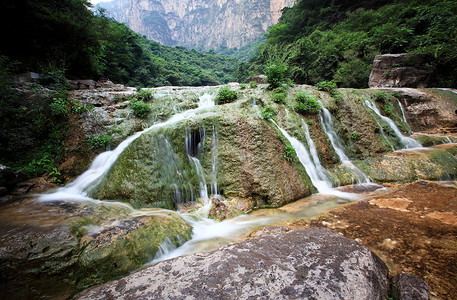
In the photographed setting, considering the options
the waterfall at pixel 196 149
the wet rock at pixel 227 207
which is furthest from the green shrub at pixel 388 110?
the waterfall at pixel 196 149

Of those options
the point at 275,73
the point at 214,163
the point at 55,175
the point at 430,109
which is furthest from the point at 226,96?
the point at 430,109

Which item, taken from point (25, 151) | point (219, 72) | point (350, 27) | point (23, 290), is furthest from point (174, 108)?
point (219, 72)

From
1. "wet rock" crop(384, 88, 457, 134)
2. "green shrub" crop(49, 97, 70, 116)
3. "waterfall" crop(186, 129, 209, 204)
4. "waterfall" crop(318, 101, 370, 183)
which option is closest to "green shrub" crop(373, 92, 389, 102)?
"wet rock" crop(384, 88, 457, 134)

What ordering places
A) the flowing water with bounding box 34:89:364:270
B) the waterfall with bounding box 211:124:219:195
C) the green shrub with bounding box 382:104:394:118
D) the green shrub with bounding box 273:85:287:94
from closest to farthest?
the flowing water with bounding box 34:89:364:270 → the waterfall with bounding box 211:124:219:195 → the green shrub with bounding box 273:85:287:94 → the green shrub with bounding box 382:104:394:118

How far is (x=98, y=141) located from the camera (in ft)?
16.8

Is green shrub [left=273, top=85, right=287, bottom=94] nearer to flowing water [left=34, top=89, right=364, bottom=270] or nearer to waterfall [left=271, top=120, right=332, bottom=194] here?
waterfall [left=271, top=120, right=332, bottom=194]

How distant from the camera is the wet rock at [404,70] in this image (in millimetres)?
10211

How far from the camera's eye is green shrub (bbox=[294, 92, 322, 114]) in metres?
6.61

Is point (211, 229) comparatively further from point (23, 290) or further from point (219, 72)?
point (219, 72)

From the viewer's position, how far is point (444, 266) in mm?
2062

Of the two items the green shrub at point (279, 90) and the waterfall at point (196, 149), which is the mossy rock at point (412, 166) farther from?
the waterfall at point (196, 149)

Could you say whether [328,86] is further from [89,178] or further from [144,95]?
[89,178]

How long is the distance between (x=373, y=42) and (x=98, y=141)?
1787 centimetres

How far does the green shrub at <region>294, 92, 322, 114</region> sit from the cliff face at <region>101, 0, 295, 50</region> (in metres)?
78.3
